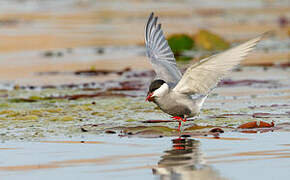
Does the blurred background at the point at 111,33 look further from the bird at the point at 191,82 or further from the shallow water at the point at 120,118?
the bird at the point at 191,82

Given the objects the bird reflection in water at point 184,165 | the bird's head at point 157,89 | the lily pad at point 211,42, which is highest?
the lily pad at point 211,42

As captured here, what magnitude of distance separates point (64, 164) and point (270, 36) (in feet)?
43.5

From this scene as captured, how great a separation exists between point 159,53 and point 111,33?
37.7 feet

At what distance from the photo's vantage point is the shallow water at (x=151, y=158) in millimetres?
5133

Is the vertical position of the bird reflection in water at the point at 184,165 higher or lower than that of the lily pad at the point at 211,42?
lower

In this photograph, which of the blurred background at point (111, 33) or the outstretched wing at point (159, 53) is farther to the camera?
the blurred background at point (111, 33)

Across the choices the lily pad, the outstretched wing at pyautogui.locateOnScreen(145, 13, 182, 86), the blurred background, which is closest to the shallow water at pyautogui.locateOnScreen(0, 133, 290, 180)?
the outstretched wing at pyautogui.locateOnScreen(145, 13, 182, 86)

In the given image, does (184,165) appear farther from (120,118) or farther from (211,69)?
(120,118)

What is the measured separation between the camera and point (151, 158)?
18.6ft

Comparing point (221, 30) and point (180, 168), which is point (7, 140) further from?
point (221, 30)

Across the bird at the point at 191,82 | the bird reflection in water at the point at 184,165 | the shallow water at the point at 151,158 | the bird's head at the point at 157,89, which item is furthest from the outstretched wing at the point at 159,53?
the bird reflection in water at the point at 184,165

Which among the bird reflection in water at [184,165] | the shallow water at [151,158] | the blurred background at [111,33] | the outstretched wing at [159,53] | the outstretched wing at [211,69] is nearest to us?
the bird reflection in water at [184,165]

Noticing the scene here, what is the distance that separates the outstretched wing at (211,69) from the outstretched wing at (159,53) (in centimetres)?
83

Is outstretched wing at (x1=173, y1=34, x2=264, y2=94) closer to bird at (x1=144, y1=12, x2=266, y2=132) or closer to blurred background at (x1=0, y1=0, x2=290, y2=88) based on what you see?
bird at (x1=144, y1=12, x2=266, y2=132)
